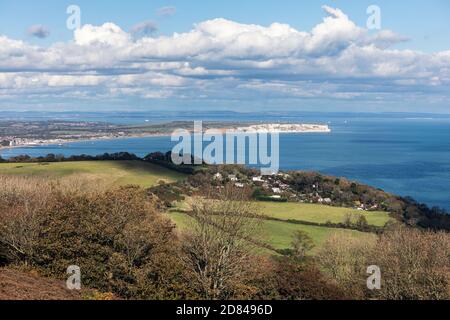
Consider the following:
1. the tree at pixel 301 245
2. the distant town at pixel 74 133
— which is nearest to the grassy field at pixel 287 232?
the tree at pixel 301 245

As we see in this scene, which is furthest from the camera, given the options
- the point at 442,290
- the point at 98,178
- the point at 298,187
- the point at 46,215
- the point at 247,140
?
the point at 247,140

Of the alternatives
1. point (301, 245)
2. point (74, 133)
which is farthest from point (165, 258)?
point (74, 133)

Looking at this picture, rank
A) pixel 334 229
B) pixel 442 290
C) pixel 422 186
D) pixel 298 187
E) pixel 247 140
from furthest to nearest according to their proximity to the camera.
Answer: pixel 247 140, pixel 422 186, pixel 298 187, pixel 334 229, pixel 442 290

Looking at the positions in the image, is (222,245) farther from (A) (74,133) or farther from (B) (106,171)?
(A) (74,133)

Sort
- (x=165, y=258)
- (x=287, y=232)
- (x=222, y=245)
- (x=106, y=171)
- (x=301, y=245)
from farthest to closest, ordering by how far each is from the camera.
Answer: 1. (x=106, y=171)
2. (x=287, y=232)
3. (x=301, y=245)
4. (x=222, y=245)
5. (x=165, y=258)

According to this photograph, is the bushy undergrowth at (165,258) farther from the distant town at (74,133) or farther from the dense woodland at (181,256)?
the distant town at (74,133)
